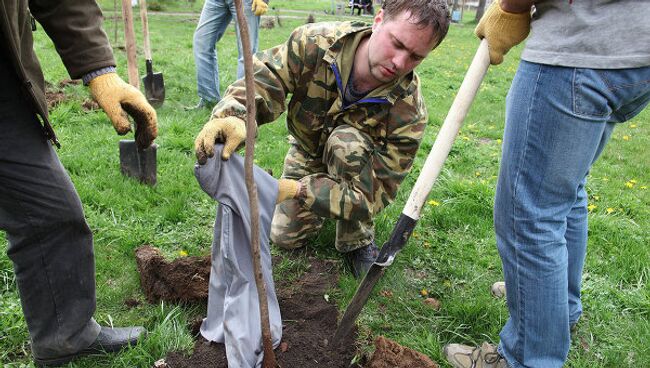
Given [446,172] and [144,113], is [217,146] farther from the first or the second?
[446,172]

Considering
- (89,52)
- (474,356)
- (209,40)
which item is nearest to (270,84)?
(89,52)

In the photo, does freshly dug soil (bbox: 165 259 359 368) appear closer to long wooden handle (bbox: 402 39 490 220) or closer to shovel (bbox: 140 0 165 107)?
long wooden handle (bbox: 402 39 490 220)

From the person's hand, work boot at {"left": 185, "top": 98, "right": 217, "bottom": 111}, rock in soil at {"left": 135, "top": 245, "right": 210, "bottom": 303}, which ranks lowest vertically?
work boot at {"left": 185, "top": 98, "right": 217, "bottom": 111}

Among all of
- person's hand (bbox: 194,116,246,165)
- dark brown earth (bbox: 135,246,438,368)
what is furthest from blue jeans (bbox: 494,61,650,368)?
person's hand (bbox: 194,116,246,165)

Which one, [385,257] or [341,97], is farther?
[341,97]

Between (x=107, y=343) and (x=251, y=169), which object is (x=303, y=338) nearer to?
(x=107, y=343)

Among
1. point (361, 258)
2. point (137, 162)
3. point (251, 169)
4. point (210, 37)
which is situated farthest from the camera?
point (210, 37)

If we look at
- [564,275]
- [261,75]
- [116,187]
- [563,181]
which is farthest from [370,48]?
[116,187]

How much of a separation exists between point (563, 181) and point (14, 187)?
1.75 meters

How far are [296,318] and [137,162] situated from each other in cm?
175

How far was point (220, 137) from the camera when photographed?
1899 mm

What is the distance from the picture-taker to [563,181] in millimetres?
1603

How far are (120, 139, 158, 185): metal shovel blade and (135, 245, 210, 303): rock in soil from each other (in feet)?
3.35

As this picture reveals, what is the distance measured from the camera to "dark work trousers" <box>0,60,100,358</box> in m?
1.65
